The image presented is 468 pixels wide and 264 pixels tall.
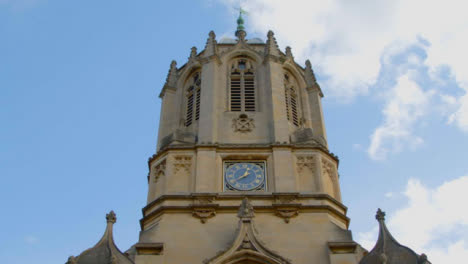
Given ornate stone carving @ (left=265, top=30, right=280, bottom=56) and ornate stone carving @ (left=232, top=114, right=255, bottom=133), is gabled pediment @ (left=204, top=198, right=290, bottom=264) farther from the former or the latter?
ornate stone carving @ (left=265, top=30, right=280, bottom=56)

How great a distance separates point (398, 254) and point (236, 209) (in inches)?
241

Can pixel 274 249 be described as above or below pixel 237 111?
below

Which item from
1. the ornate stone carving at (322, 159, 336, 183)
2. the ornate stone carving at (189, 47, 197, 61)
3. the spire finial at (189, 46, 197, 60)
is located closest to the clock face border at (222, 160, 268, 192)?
the ornate stone carving at (322, 159, 336, 183)

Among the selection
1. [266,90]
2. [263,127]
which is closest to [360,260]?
[263,127]

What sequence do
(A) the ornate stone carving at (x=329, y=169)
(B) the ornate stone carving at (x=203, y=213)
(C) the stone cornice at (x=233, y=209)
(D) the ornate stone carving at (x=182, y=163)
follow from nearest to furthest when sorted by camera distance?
(B) the ornate stone carving at (x=203, y=213), (C) the stone cornice at (x=233, y=209), (D) the ornate stone carving at (x=182, y=163), (A) the ornate stone carving at (x=329, y=169)

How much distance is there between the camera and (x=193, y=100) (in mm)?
28781

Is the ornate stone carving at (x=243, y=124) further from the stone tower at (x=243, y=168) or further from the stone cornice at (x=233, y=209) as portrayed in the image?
the stone cornice at (x=233, y=209)

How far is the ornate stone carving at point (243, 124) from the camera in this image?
86.8 feet

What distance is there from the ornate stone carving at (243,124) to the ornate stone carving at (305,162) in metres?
2.58

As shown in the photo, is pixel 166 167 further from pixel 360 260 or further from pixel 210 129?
pixel 360 260

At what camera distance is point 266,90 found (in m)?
28.2

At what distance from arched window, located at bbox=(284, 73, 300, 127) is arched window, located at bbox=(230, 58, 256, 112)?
1.54 meters

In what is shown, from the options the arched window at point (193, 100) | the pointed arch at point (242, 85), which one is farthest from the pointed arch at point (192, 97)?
the pointed arch at point (242, 85)

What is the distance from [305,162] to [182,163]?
4.83 m
